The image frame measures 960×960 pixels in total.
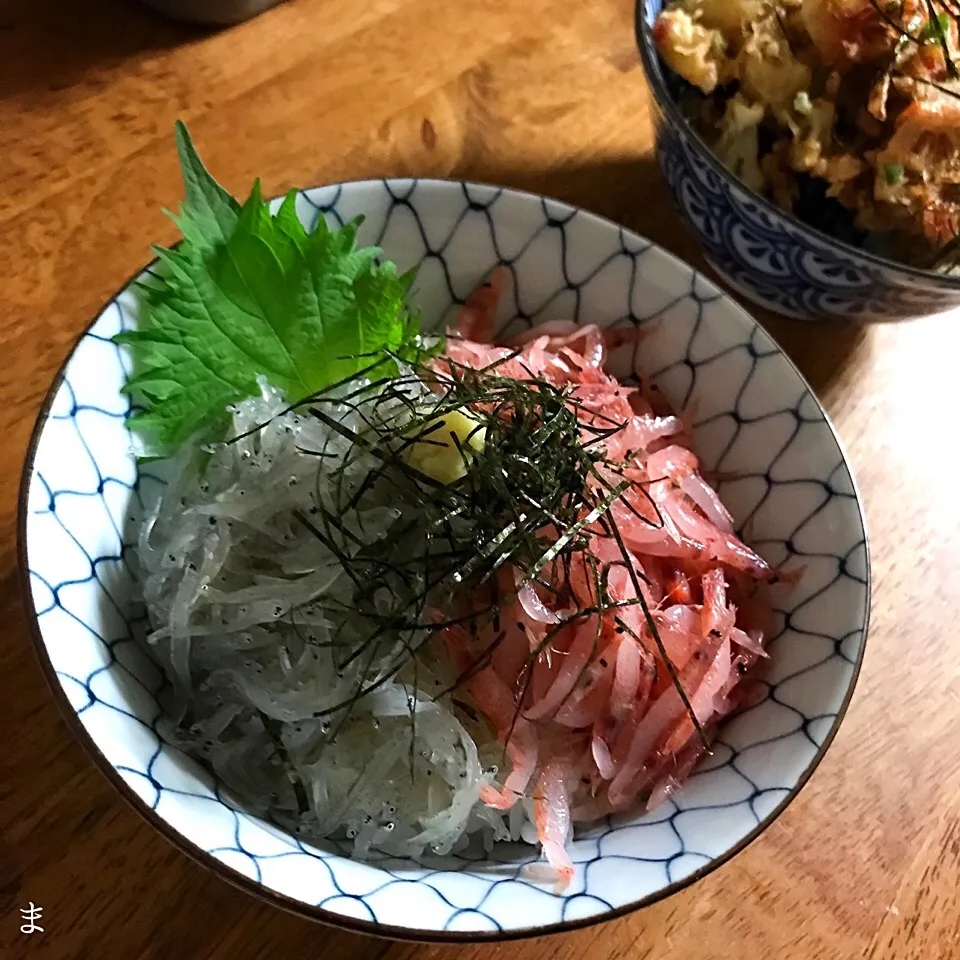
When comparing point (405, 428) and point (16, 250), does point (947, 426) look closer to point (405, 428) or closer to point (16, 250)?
point (405, 428)

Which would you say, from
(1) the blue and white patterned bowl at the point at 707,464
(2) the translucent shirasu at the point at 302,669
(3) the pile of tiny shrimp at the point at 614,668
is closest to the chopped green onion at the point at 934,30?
(1) the blue and white patterned bowl at the point at 707,464

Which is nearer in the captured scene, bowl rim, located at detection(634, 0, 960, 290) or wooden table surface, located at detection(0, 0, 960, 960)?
wooden table surface, located at detection(0, 0, 960, 960)

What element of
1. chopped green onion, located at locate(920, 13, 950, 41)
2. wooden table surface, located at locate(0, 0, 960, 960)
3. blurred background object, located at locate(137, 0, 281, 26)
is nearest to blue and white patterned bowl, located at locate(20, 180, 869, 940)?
wooden table surface, located at locate(0, 0, 960, 960)

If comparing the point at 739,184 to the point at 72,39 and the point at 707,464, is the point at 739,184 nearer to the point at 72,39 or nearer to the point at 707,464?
the point at 707,464

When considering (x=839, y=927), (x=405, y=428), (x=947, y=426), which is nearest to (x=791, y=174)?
(x=947, y=426)

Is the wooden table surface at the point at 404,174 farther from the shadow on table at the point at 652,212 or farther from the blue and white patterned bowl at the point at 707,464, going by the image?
the blue and white patterned bowl at the point at 707,464

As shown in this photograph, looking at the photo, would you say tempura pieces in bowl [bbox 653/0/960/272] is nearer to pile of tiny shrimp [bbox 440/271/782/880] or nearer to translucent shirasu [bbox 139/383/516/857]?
pile of tiny shrimp [bbox 440/271/782/880]
